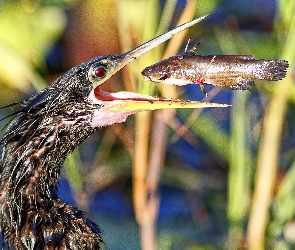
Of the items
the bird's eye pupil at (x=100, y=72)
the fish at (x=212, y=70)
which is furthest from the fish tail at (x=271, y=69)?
the bird's eye pupil at (x=100, y=72)

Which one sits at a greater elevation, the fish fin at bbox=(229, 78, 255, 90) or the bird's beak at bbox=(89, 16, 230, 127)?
the fish fin at bbox=(229, 78, 255, 90)

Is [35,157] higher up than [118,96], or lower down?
lower down

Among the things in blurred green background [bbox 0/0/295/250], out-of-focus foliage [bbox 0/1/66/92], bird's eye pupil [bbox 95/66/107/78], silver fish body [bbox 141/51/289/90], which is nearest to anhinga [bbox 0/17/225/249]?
bird's eye pupil [bbox 95/66/107/78]

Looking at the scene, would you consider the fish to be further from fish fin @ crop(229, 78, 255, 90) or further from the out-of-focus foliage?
the out-of-focus foliage

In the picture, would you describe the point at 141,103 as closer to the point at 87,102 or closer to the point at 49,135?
the point at 87,102

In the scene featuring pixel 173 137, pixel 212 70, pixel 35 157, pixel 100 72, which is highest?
pixel 173 137

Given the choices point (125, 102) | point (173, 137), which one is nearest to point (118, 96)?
point (125, 102)

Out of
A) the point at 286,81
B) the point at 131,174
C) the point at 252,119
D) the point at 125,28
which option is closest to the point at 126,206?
the point at 131,174

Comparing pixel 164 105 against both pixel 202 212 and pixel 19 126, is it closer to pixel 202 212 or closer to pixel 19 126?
pixel 19 126
